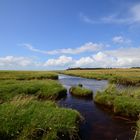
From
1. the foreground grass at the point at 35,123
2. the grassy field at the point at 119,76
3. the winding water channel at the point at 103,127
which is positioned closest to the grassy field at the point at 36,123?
the foreground grass at the point at 35,123

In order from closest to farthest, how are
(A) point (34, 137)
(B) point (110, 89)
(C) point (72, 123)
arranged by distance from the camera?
(A) point (34, 137)
(C) point (72, 123)
(B) point (110, 89)

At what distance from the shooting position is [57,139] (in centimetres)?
1262

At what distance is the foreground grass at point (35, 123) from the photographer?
12.4 meters

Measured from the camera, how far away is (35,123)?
1336 centimetres

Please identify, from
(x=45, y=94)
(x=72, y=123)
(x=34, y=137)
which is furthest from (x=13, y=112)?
(x=45, y=94)

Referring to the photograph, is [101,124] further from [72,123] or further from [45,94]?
[45,94]

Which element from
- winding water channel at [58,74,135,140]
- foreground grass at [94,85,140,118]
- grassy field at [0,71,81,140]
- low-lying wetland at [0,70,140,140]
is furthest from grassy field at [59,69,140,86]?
grassy field at [0,71,81,140]

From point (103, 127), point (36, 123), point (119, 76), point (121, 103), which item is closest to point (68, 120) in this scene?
point (36, 123)

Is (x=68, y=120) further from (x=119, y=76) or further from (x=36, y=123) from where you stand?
(x=119, y=76)

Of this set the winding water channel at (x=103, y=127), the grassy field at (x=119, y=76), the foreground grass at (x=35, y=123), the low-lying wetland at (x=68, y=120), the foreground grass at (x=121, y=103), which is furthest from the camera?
the grassy field at (x=119, y=76)

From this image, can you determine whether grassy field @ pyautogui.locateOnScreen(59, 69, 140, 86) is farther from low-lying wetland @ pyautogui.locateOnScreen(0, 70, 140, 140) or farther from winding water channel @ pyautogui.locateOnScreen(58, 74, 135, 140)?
winding water channel @ pyautogui.locateOnScreen(58, 74, 135, 140)

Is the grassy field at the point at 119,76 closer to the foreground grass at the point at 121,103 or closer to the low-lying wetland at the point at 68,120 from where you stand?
the foreground grass at the point at 121,103

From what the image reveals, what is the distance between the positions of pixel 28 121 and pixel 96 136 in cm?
457

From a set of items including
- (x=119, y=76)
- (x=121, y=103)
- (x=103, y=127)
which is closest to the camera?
(x=103, y=127)
